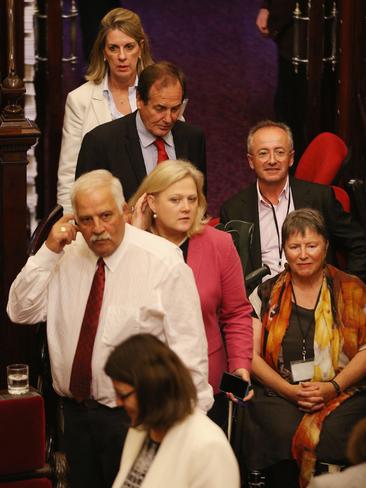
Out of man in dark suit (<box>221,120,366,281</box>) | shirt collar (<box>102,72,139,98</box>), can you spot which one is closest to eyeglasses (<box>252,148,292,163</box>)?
man in dark suit (<box>221,120,366,281</box>)

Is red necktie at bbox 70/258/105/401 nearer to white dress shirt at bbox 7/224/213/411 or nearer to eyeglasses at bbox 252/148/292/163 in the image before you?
white dress shirt at bbox 7/224/213/411

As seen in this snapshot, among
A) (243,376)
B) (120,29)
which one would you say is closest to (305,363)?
(243,376)

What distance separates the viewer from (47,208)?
6.95 meters

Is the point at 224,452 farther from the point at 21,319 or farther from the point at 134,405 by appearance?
the point at 21,319

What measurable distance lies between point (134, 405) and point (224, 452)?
0.25m

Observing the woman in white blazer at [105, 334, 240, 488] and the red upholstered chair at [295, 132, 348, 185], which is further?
the red upholstered chair at [295, 132, 348, 185]

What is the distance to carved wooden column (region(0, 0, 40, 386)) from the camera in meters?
4.79

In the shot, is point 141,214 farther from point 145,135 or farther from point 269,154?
point 269,154

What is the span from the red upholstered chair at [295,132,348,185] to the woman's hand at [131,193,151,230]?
4.93 ft

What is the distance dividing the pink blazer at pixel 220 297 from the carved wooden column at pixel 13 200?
843 mm

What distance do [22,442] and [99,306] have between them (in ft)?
1.93

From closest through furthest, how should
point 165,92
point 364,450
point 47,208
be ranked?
point 364,450 < point 165,92 < point 47,208

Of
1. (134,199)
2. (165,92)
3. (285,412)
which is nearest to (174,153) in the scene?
(165,92)

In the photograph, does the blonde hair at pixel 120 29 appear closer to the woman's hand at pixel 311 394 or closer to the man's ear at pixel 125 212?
the man's ear at pixel 125 212
